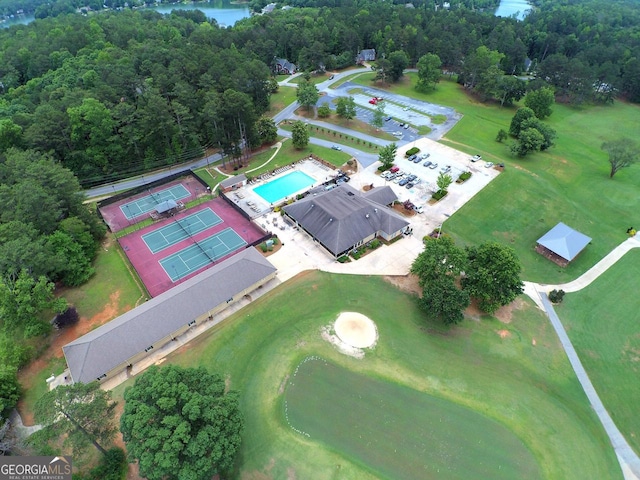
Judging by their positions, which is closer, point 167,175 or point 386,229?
point 386,229

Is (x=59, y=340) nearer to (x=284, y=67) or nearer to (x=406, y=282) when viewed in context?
(x=406, y=282)

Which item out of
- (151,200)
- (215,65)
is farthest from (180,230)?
(215,65)

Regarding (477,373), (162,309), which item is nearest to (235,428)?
(162,309)

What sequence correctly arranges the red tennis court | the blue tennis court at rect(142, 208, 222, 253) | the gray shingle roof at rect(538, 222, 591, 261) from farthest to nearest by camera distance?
the blue tennis court at rect(142, 208, 222, 253) < the gray shingle roof at rect(538, 222, 591, 261) < the red tennis court

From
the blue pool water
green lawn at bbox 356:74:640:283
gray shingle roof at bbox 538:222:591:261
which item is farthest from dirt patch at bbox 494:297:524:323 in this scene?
the blue pool water

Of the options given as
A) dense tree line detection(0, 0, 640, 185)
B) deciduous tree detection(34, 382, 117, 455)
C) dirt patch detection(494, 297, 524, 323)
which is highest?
dense tree line detection(0, 0, 640, 185)

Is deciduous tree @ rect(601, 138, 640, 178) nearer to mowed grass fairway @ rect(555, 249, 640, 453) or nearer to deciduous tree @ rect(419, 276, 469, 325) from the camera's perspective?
mowed grass fairway @ rect(555, 249, 640, 453)

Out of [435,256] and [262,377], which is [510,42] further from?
[262,377]
